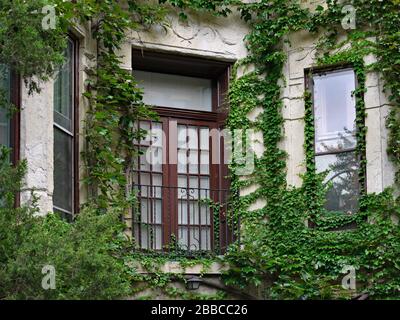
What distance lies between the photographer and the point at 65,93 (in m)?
9.88

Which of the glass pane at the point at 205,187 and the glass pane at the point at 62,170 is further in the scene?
the glass pane at the point at 205,187

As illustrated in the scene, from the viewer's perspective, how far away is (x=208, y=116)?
38.0 ft

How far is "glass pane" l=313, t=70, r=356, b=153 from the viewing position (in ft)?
35.1

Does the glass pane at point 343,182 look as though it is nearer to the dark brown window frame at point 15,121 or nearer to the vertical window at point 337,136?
the vertical window at point 337,136

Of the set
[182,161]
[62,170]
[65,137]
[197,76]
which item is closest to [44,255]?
[62,170]

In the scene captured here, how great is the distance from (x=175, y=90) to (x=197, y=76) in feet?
1.16

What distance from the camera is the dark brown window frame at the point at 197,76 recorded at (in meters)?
11.2

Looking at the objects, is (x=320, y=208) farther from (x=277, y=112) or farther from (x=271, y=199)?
(x=277, y=112)

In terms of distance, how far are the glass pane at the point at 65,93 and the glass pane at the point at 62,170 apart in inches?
5.9

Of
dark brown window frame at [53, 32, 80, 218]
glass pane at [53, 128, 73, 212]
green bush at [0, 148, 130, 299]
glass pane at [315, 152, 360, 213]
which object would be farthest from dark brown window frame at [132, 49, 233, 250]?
green bush at [0, 148, 130, 299]

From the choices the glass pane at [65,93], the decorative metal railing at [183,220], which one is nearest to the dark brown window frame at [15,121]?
the glass pane at [65,93]

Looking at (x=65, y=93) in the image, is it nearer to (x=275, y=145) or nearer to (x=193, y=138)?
(x=193, y=138)

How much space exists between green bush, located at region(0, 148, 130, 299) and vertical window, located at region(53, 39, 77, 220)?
1.92 m

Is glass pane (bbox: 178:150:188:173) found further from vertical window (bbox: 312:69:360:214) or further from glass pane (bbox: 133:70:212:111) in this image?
vertical window (bbox: 312:69:360:214)
